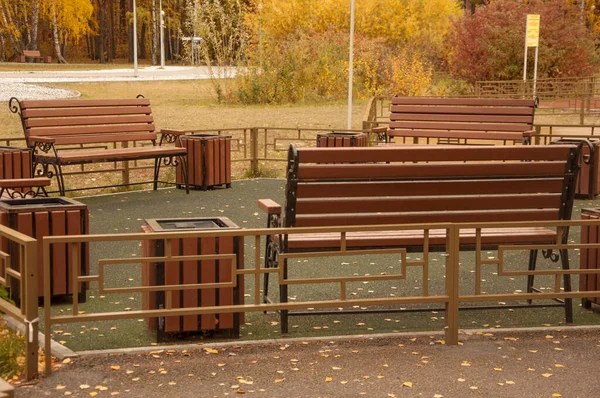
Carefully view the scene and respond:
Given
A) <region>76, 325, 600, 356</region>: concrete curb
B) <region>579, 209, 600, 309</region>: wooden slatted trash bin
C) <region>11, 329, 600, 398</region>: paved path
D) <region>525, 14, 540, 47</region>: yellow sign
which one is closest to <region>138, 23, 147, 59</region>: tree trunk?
<region>525, 14, 540, 47</region>: yellow sign

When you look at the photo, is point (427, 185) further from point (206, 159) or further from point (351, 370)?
point (206, 159)

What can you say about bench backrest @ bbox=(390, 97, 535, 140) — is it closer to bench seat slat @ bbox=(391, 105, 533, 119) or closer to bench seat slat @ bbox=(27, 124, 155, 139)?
bench seat slat @ bbox=(391, 105, 533, 119)

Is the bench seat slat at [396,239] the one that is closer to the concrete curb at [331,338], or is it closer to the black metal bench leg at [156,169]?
the concrete curb at [331,338]

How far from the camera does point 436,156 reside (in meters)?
6.14

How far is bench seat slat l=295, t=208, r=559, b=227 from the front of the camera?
617 cm

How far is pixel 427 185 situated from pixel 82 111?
7.17 metres

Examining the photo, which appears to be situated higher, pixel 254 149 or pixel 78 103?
pixel 78 103

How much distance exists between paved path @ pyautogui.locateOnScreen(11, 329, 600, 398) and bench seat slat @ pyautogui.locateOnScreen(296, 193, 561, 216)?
0.86 meters

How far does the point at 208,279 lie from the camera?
19.2ft

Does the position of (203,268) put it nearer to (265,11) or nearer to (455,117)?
(455,117)

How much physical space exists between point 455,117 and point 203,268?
7959mm

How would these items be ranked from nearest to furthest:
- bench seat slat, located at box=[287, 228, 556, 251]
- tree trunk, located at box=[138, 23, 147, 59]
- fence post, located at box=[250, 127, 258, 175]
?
1. bench seat slat, located at box=[287, 228, 556, 251]
2. fence post, located at box=[250, 127, 258, 175]
3. tree trunk, located at box=[138, 23, 147, 59]

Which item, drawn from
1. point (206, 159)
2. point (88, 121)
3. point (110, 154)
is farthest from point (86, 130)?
point (206, 159)

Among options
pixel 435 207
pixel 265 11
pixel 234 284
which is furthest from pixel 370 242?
pixel 265 11
